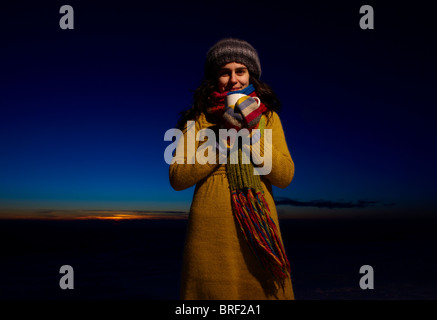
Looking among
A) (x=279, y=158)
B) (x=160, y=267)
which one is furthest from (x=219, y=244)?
(x=160, y=267)

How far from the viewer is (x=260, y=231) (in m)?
1.51

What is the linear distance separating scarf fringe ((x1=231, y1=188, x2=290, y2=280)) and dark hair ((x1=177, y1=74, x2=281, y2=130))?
0.53 metres

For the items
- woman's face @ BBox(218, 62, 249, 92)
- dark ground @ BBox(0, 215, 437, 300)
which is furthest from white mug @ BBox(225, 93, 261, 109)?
dark ground @ BBox(0, 215, 437, 300)

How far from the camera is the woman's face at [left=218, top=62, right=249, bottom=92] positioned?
1.77 meters

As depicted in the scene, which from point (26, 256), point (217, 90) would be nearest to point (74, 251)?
point (26, 256)

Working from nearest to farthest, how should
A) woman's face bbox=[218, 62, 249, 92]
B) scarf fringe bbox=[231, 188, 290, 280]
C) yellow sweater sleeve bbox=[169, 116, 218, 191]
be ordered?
scarf fringe bbox=[231, 188, 290, 280], yellow sweater sleeve bbox=[169, 116, 218, 191], woman's face bbox=[218, 62, 249, 92]

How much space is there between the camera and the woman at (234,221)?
151 centimetres

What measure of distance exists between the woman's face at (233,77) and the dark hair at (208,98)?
0.08 metres

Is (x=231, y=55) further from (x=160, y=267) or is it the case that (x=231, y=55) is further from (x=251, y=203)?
(x=160, y=267)

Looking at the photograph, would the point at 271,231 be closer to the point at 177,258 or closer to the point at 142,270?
the point at 142,270

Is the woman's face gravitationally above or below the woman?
above

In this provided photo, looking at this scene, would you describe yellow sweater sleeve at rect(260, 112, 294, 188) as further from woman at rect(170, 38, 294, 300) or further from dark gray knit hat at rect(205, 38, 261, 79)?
dark gray knit hat at rect(205, 38, 261, 79)

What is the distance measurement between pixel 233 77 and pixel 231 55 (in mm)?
129

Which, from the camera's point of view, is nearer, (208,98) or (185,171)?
(185,171)
